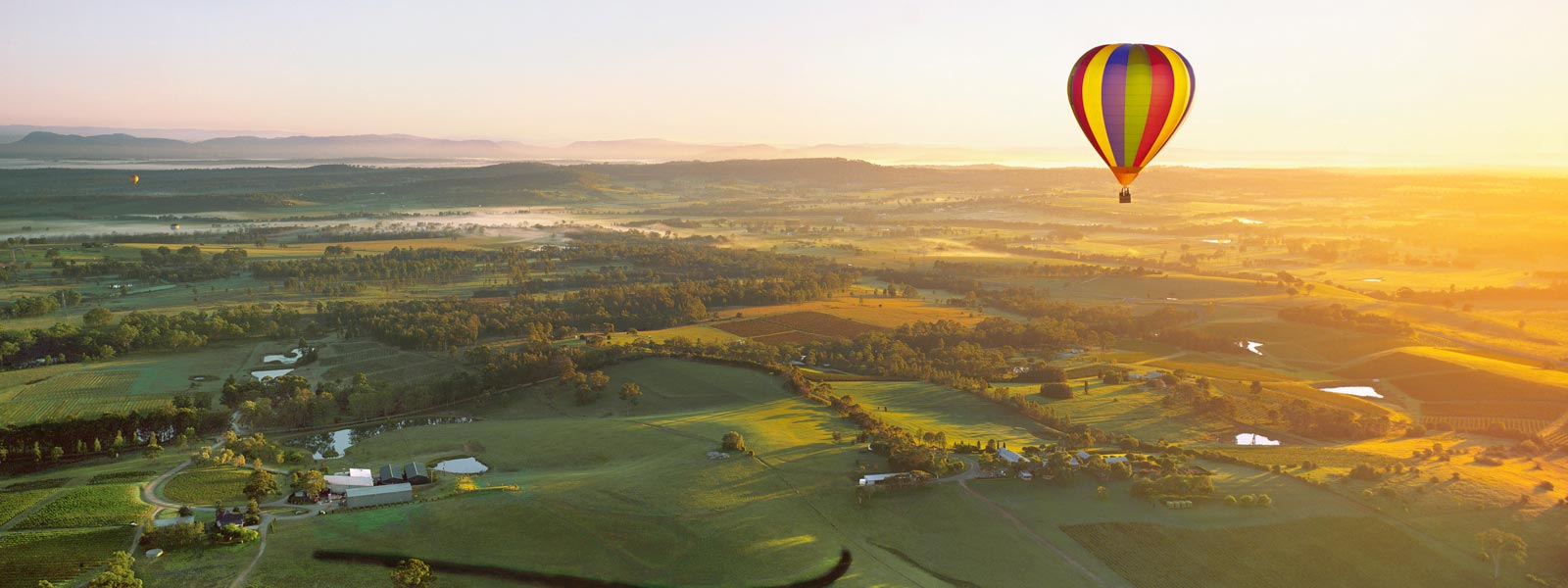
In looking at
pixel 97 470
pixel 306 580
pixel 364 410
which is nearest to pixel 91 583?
pixel 306 580

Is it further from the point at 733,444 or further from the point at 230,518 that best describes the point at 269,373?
the point at 733,444

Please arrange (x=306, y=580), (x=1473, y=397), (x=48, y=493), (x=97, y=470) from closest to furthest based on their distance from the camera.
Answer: (x=306, y=580)
(x=48, y=493)
(x=97, y=470)
(x=1473, y=397)

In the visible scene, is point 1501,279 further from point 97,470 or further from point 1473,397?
point 97,470

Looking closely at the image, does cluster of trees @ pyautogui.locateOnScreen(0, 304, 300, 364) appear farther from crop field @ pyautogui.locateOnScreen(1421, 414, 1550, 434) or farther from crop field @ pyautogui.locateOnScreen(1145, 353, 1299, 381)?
crop field @ pyautogui.locateOnScreen(1421, 414, 1550, 434)

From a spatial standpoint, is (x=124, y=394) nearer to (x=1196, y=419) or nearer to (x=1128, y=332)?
(x=1196, y=419)

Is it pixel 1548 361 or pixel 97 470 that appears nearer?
pixel 97 470

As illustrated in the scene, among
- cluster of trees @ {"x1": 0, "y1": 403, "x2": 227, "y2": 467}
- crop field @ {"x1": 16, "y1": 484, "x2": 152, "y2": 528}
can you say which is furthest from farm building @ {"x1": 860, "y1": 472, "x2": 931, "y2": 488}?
cluster of trees @ {"x1": 0, "y1": 403, "x2": 227, "y2": 467}

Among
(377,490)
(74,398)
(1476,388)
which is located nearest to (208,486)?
(377,490)

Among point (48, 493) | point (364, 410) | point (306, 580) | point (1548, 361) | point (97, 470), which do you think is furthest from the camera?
point (1548, 361)
